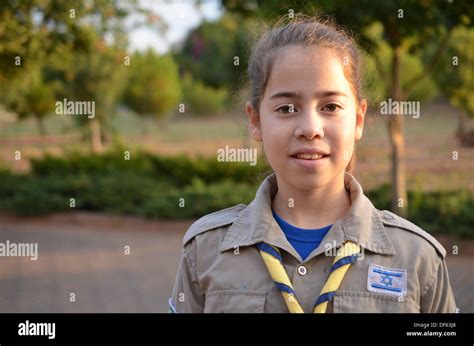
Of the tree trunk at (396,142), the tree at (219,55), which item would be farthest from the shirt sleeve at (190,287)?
the tree at (219,55)

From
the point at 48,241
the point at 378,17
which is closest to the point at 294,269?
the point at 378,17

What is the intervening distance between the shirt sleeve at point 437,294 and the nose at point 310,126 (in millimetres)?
541

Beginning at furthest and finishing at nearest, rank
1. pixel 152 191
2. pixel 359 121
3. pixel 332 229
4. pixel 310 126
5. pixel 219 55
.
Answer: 1. pixel 219 55
2. pixel 152 191
3. pixel 359 121
4. pixel 332 229
5. pixel 310 126

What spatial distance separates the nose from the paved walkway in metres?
4.05

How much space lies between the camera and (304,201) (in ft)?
5.94

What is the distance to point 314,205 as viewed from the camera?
5.95ft

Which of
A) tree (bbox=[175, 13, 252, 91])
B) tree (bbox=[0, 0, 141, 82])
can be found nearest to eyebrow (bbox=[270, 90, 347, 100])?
tree (bbox=[0, 0, 141, 82])

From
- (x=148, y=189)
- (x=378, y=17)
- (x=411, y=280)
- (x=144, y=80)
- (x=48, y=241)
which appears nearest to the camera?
(x=411, y=280)

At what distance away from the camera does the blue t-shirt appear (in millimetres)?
1775

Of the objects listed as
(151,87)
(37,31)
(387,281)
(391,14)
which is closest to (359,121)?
(387,281)

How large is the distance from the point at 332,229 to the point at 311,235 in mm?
68

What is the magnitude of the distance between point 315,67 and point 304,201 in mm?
408

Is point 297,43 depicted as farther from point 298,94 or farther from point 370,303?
point 370,303

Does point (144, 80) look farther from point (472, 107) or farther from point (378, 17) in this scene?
point (378, 17)
